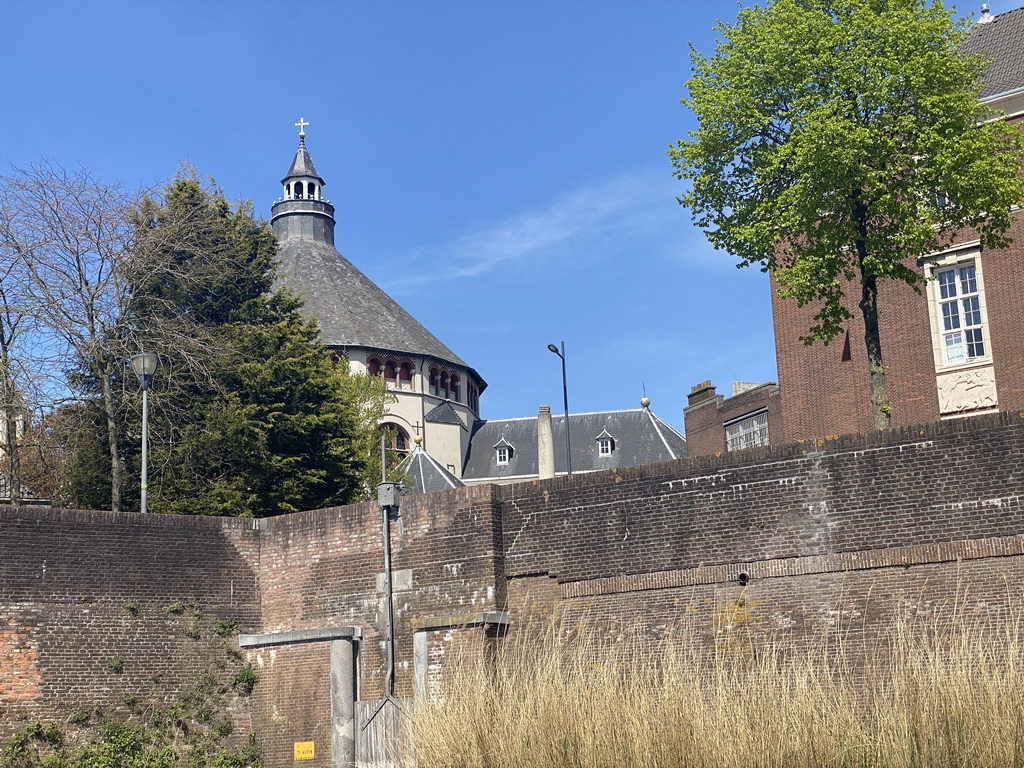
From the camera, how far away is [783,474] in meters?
16.4

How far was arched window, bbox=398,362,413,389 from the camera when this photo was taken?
62906mm

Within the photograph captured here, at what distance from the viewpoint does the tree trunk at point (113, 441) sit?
24516 millimetres

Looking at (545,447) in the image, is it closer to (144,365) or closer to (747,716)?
(144,365)

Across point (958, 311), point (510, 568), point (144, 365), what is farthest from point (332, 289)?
point (510, 568)

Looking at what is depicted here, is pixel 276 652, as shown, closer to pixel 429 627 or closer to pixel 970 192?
pixel 429 627

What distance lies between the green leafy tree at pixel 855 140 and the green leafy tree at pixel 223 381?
10.9 meters

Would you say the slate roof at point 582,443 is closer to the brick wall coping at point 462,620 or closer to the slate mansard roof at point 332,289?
the slate mansard roof at point 332,289

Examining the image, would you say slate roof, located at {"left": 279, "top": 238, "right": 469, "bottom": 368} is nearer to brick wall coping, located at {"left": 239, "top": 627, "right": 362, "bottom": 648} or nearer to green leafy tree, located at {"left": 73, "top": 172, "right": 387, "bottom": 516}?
green leafy tree, located at {"left": 73, "top": 172, "right": 387, "bottom": 516}

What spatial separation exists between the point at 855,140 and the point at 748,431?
1986 cm

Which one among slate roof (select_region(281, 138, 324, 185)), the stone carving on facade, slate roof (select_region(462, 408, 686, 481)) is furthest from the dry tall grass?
slate roof (select_region(281, 138, 324, 185))

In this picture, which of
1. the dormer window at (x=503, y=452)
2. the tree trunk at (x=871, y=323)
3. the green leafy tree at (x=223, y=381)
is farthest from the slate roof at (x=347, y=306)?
the tree trunk at (x=871, y=323)

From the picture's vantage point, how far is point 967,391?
94.4ft

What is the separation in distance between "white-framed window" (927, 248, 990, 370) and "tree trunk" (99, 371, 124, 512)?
59.1ft

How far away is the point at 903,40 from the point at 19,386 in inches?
655
